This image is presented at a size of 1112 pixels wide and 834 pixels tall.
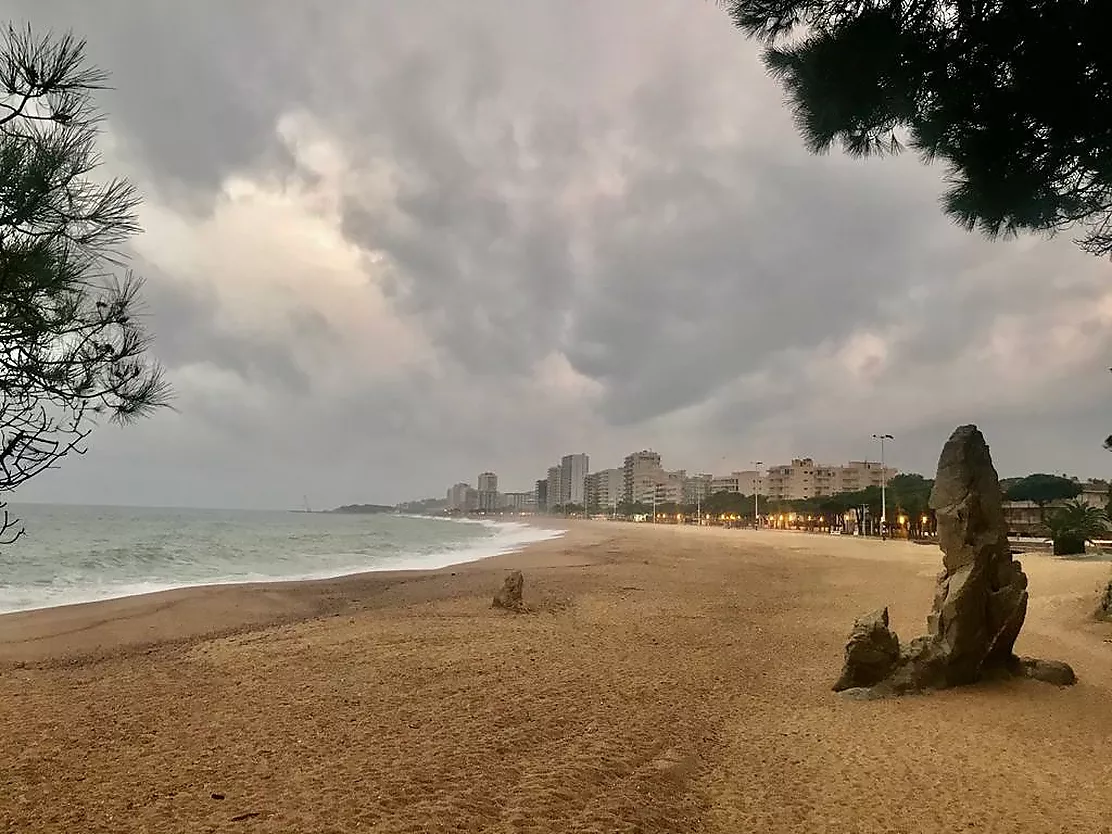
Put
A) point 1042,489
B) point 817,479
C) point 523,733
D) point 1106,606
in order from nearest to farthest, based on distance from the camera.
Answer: point 523,733, point 1106,606, point 1042,489, point 817,479

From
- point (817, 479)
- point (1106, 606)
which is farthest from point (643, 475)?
point (1106, 606)

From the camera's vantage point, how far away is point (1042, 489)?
70.2m

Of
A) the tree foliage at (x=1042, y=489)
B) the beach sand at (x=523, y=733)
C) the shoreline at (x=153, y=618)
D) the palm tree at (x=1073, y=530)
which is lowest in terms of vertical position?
the shoreline at (x=153, y=618)

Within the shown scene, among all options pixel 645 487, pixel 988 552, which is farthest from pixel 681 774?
pixel 645 487

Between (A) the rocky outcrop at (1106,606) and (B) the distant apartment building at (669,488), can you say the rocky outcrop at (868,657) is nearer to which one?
(A) the rocky outcrop at (1106,606)

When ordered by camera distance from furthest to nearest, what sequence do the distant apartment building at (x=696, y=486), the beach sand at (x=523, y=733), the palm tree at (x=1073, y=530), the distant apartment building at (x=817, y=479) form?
the distant apartment building at (x=696, y=486)
the distant apartment building at (x=817, y=479)
the palm tree at (x=1073, y=530)
the beach sand at (x=523, y=733)

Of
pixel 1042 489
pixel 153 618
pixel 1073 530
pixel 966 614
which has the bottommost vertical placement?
pixel 153 618

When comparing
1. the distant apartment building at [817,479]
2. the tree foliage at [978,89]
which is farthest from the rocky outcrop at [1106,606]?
the distant apartment building at [817,479]

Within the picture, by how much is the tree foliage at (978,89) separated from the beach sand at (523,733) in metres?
4.05

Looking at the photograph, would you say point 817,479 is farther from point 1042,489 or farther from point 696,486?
point 1042,489

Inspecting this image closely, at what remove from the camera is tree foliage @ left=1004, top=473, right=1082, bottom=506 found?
67000mm

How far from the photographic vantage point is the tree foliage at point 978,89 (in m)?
4.22

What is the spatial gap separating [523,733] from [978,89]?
5.75m

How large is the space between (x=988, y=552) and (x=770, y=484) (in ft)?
507
